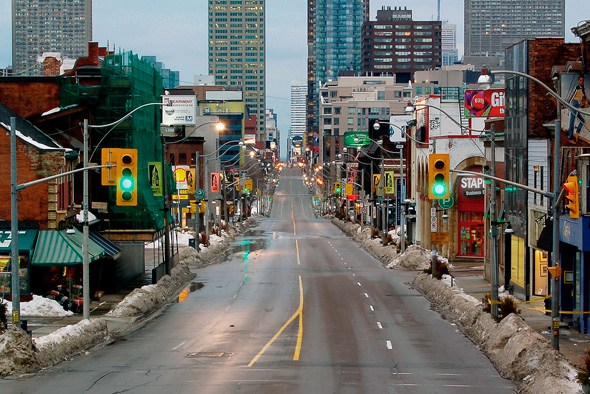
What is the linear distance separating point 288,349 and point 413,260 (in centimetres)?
3635

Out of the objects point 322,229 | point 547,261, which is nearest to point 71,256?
point 547,261

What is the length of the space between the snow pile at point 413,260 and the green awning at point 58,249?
27258 millimetres

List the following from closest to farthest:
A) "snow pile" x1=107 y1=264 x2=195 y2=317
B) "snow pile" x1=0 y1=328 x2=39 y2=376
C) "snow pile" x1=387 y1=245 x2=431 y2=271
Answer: "snow pile" x1=0 y1=328 x2=39 y2=376 < "snow pile" x1=107 y1=264 x2=195 y2=317 < "snow pile" x1=387 y1=245 x2=431 y2=271

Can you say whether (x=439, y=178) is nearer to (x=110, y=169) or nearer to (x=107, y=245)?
(x=110, y=169)

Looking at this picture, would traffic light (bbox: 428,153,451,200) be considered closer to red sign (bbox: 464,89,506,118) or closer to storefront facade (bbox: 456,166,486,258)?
red sign (bbox: 464,89,506,118)

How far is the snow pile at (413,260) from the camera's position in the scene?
67.7 metres

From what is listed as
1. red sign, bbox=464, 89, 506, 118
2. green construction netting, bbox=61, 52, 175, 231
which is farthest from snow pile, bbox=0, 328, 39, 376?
red sign, bbox=464, 89, 506, 118

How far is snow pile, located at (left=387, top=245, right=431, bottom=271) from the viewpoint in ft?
222

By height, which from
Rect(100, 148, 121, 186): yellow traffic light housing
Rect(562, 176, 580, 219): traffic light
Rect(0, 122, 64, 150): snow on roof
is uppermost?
Rect(0, 122, 64, 150): snow on roof

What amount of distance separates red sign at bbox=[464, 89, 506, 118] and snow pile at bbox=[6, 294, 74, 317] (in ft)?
106

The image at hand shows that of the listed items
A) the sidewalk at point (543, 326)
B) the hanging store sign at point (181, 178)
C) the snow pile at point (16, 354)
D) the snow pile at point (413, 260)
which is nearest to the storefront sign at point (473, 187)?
the snow pile at point (413, 260)

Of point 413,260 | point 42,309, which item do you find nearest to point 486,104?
point 413,260

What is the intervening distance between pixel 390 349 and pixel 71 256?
1654 centimetres

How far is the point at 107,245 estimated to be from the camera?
50.7m
